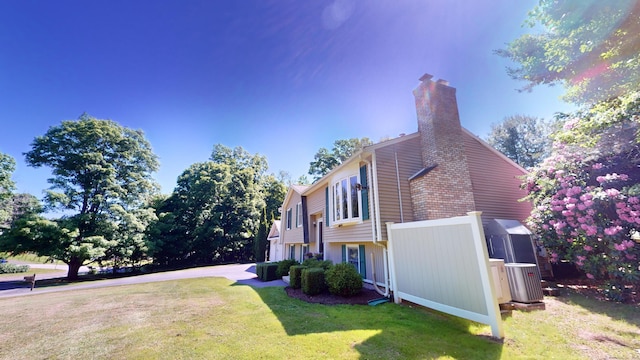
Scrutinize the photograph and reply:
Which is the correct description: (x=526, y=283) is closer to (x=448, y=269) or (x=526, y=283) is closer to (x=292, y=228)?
(x=448, y=269)

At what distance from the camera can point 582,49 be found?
6.56 m

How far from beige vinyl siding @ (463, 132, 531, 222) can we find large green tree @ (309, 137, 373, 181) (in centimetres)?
1919

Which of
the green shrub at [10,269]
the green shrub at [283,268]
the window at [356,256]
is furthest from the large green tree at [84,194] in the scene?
the window at [356,256]

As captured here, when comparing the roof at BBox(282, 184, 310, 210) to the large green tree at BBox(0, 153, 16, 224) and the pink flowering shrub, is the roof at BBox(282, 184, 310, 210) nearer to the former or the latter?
the pink flowering shrub

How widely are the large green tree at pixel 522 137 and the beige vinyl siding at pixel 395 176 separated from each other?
22022 millimetres

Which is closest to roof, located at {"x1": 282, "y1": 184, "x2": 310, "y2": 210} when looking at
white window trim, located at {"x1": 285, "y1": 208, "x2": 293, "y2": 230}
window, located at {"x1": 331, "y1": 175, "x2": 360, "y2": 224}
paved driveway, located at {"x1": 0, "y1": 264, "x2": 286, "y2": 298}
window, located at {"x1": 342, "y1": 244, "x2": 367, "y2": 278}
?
white window trim, located at {"x1": 285, "y1": 208, "x2": 293, "y2": 230}

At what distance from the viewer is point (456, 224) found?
547 centimetres

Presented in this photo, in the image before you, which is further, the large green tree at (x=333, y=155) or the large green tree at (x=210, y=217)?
the large green tree at (x=333, y=155)

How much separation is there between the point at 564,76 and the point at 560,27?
273 cm

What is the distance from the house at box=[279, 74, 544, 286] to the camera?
8438 mm

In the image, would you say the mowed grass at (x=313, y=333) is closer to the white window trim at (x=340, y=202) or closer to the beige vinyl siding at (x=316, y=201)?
the white window trim at (x=340, y=202)

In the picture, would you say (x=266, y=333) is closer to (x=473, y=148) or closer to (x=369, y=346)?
(x=369, y=346)

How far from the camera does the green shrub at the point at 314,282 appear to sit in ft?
28.4

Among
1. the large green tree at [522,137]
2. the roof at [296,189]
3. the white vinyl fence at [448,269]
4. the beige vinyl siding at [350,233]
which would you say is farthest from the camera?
the large green tree at [522,137]
